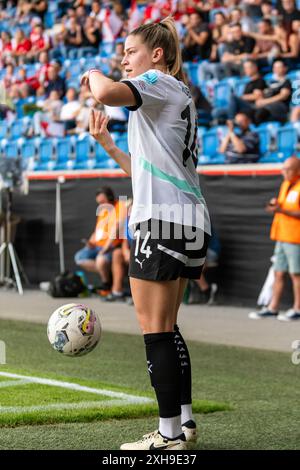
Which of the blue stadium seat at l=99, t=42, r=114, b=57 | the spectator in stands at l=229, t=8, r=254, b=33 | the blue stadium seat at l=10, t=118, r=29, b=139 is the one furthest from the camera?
the blue stadium seat at l=99, t=42, r=114, b=57

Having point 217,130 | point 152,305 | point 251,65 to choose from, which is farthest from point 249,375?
point 251,65

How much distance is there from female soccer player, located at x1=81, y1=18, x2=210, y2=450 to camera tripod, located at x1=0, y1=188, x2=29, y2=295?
1058 cm

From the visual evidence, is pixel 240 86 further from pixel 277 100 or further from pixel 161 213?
pixel 161 213

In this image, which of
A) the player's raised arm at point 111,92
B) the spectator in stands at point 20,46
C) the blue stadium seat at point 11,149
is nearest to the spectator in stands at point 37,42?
the spectator in stands at point 20,46

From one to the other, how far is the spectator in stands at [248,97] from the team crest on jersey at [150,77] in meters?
9.73

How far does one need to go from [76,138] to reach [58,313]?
38.6 feet

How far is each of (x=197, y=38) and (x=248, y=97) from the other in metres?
2.77

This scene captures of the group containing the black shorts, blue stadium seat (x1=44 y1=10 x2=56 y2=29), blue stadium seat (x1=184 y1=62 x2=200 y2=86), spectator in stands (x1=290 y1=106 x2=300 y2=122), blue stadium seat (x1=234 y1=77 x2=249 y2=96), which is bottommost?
the black shorts

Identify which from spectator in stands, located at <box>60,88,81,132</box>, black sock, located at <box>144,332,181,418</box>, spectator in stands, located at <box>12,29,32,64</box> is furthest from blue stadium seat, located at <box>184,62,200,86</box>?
black sock, located at <box>144,332,181,418</box>

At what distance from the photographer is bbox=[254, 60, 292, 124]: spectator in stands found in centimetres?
1377

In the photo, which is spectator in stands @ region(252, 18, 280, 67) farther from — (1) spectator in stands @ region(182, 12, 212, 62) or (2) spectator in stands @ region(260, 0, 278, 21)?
(1) spectator in stands @ region(182, 12, 212, 62)

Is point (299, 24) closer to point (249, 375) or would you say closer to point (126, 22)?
point (126, 22)

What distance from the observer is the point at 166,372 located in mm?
4559

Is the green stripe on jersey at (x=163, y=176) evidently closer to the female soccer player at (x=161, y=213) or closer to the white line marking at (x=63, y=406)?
the female soccer player at (x=161, y=213)
